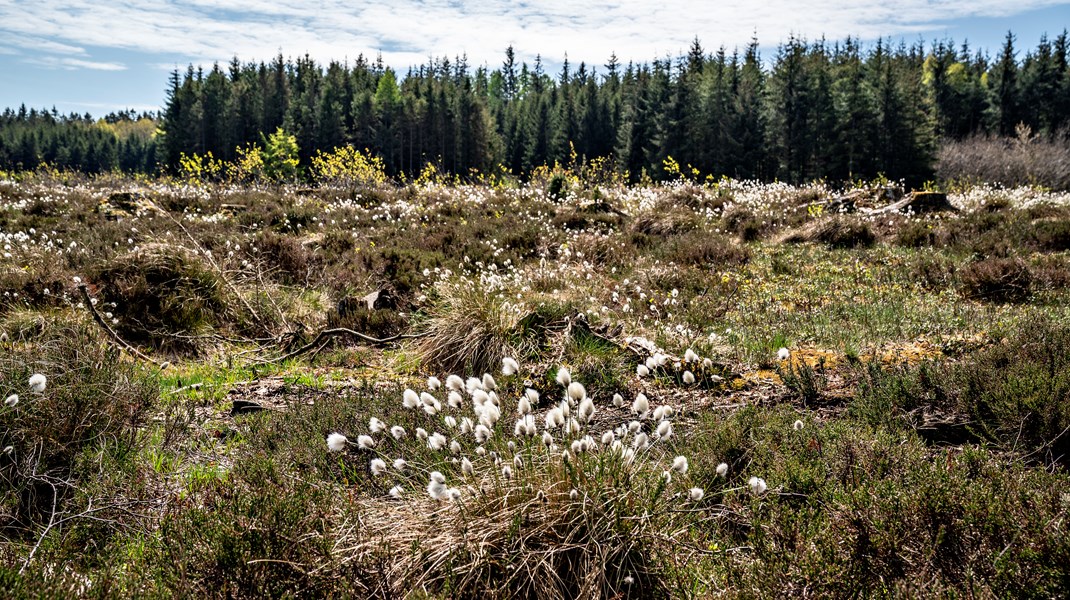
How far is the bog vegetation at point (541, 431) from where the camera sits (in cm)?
223

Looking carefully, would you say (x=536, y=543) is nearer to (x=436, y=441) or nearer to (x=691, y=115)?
(x=436, y=441)

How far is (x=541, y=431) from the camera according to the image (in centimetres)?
359

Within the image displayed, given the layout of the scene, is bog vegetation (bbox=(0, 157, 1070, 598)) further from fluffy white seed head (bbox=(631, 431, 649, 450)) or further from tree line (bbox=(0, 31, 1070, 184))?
tree line (bbox=(0, 31, 1070, 184))

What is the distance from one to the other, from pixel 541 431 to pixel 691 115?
5322 centimetres

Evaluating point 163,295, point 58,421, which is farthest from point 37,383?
point 163,295

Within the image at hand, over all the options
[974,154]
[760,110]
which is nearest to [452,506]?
[974,154]

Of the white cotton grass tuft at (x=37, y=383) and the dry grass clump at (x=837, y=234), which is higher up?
the white cotton grass tuft at (x=37, y=383)

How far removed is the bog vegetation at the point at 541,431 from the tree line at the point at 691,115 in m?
25.2

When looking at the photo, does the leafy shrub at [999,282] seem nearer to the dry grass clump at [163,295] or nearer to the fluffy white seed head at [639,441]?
the fluffy white seed head at [639,441]

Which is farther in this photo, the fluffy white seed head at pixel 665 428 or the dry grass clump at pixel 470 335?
the dry grass clump at pixel 470 335

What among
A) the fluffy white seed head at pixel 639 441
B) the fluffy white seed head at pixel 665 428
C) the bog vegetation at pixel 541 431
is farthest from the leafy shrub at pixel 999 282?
the fluffy white seed head at pixel 665 428

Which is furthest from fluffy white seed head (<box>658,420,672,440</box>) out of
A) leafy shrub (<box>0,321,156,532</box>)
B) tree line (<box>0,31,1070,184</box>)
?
tree line (<box>0,31,1070,184</box>)

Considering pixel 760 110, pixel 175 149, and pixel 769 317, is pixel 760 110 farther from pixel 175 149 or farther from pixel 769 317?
pixel 175 149

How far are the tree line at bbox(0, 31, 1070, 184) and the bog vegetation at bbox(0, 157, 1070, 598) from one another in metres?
25.2
